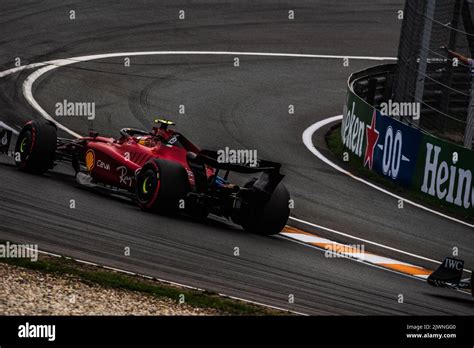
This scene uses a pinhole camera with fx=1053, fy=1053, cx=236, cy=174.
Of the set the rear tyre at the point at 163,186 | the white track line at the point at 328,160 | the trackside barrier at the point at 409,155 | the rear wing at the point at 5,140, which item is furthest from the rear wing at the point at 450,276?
the rear wing at the point at 5,140

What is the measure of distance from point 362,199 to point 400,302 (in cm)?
626

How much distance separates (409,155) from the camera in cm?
1989

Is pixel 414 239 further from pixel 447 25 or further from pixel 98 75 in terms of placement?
pixel 98 75

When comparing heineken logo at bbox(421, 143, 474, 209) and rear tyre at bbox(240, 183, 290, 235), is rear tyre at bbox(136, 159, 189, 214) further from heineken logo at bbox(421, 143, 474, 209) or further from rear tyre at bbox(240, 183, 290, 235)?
heineken logo at bbox(421, 143, 474, 209)

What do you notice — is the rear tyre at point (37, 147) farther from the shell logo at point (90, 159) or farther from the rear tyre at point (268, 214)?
the rear tyre at point (268, 214)

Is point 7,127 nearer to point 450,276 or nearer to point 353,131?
point 353,131

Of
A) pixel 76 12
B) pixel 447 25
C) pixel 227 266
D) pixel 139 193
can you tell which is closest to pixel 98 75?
pixel 76 12

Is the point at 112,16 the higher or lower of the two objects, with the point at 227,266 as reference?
higher

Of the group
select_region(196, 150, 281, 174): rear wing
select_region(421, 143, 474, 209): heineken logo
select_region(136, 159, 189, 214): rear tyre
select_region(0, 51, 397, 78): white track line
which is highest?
select_region(0, 51, 397, 78): white track line

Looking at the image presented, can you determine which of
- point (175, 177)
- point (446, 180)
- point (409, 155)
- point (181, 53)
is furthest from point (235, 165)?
point (181, 53)

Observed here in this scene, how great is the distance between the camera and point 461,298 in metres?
13.2

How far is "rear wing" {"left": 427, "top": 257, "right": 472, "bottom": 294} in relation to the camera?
13.1 meters

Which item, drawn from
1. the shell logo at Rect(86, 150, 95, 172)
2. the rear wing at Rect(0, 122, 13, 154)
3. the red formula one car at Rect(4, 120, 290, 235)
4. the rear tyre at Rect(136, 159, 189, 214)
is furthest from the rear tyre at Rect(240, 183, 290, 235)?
the rear wing at Rect(0, 122, 13, 154)
